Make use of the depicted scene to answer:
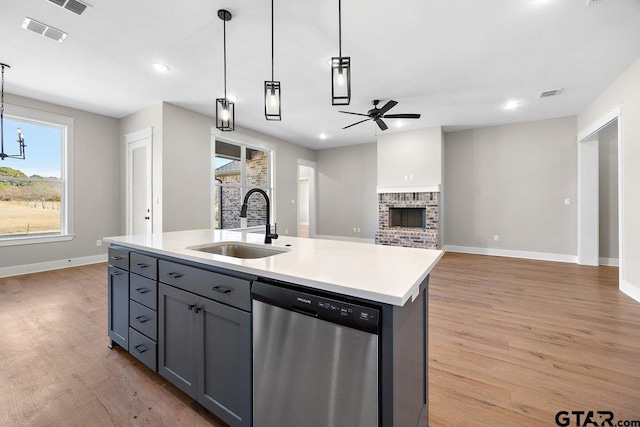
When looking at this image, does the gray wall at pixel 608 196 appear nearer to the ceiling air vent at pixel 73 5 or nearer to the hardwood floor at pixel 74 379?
the hardwood floor at pixel 74 379

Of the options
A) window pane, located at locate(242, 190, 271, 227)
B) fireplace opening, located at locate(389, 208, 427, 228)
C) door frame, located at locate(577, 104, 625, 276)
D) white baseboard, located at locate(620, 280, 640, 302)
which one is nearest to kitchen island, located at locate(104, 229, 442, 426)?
white baseboard, located at locate(620, 280, 640, 302)

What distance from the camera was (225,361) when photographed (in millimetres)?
1320

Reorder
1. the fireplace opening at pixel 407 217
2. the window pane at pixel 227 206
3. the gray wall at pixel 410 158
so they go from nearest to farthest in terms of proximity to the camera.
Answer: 1. the window pane at pixel 227 206
2. the gray wall at pixel 410 158
3. the fireplace opening at pixel 407 217

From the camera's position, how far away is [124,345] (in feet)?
6.47

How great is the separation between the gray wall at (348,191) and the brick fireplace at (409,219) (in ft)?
3.16

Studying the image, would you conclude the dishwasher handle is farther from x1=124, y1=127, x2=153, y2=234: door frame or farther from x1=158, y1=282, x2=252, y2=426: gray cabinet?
x1=124, y1=127, x2=153, y2=234: door frame

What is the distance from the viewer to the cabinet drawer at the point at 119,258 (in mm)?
1945

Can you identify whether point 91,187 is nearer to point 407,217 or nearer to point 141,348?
point 141,348

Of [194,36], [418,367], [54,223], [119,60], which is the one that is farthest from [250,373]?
[54,223]

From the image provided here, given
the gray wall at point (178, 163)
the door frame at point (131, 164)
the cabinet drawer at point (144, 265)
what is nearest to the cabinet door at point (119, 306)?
the cabinet drawer at point (144, 265)

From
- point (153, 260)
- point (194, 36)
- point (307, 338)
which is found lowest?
point (307, 338)

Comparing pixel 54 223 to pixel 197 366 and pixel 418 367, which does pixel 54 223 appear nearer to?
pixel 197 366

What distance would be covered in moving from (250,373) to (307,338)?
41 centimetres

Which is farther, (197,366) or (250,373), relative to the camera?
(197,366)
